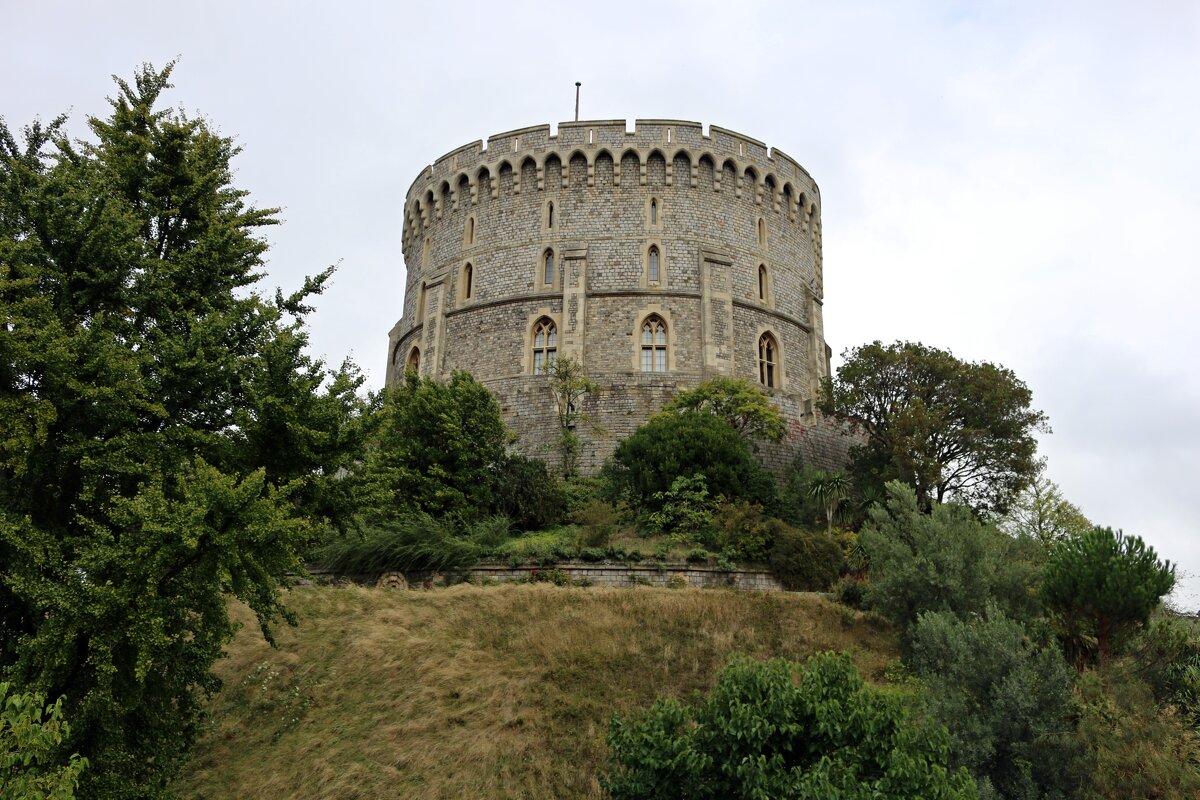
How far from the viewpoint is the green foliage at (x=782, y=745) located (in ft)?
31.8

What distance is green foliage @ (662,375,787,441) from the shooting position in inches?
1097

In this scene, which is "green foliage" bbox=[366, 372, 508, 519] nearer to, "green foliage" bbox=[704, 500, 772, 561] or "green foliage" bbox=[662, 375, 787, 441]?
"green foliage" bbox=[662, 375, 787, 441]

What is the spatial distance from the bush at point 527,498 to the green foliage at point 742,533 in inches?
185

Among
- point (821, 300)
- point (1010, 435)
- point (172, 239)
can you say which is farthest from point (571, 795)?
point (821, 300)

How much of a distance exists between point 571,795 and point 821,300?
91.1ft

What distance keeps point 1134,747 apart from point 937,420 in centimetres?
1348

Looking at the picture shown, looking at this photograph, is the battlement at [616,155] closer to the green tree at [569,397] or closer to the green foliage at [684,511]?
the green tree at [569,397]

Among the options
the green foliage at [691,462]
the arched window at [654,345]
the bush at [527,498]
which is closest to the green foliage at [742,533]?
the green foliage at [691,462]

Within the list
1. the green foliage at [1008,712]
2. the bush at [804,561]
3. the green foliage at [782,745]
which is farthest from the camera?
the bush at [804,561]

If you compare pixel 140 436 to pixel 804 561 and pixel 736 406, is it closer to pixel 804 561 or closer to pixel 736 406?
pixel 804 561

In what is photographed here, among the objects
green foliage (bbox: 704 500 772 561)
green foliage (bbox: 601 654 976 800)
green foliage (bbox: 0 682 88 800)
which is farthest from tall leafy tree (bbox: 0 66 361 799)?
green foliage (bbox: 704 500 772 561)

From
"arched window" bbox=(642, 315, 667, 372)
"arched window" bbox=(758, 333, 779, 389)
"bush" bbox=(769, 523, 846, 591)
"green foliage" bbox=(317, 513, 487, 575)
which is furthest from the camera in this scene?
"arched window" bbox=(758, 333, 779, 389)

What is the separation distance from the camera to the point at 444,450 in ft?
80.4

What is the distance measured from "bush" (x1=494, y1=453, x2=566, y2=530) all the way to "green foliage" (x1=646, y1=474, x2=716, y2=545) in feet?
8.86
